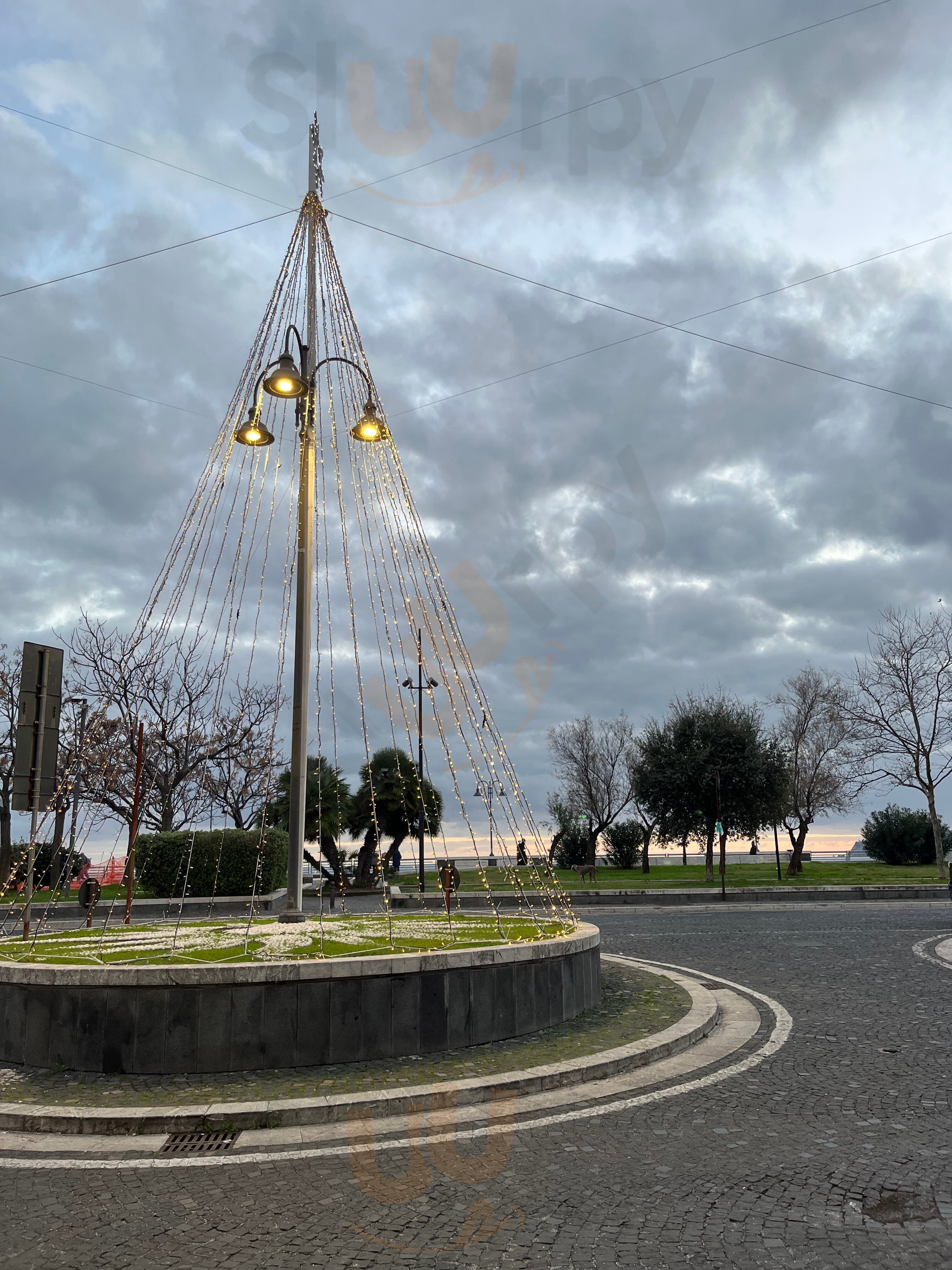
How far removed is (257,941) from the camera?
330 inches

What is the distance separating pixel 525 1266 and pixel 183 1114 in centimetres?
292

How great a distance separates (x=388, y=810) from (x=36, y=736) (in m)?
31.0

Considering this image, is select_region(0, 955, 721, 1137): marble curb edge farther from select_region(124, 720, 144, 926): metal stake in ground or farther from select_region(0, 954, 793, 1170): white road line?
select_region(124, 720, 144, 926): metal stake in ground

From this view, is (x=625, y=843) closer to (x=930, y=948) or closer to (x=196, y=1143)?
(x=930, y=948)

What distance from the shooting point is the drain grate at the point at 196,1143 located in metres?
5.20

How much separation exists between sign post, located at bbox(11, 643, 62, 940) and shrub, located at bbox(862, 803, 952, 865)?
46991 millimetres

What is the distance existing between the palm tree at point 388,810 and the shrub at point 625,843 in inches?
680

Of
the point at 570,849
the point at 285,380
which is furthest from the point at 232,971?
the point at 570,849

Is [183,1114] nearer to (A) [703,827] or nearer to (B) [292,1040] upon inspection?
(B) [292,1040]

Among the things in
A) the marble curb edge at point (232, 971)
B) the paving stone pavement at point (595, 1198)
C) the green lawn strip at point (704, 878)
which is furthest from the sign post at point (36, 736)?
the green lawn strip at point (704, 878)

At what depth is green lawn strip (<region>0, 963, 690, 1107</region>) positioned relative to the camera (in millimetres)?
6059

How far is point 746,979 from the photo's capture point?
1140 cm

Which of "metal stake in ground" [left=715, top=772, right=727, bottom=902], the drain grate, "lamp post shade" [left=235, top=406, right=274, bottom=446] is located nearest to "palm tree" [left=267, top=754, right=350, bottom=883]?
"metal stake in ground" [left=715, top=772, right=727, bottom=902]

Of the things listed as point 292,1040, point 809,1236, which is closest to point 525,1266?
point 809,1236
